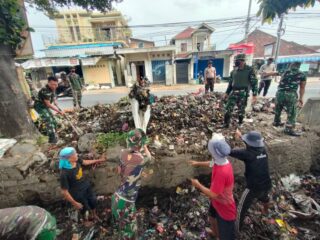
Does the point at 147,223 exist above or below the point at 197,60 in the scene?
below

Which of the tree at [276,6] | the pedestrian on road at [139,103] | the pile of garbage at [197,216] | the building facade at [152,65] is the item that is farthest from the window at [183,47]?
the pile of garbage at [197,216]

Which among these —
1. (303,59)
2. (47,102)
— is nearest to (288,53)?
(303,59)

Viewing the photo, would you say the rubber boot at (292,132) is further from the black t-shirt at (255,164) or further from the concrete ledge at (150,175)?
the black t-shirt at (255,164)

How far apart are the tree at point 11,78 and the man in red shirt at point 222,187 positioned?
366 centimetres

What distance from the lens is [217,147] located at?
189cm

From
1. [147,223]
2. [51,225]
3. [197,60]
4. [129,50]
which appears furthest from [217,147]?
[197,60]

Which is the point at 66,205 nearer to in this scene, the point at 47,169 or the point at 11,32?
the point at 47,169

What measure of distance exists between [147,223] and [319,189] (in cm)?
323

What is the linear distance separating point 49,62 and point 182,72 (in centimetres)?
1254

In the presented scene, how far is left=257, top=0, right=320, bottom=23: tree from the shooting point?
2.55 m

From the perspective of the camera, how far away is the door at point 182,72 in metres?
19.6

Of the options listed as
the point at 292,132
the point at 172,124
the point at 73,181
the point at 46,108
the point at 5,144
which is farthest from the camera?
the point at 172,124

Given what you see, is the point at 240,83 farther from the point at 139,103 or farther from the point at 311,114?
the point at 311,114

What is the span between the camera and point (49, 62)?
1551cm
